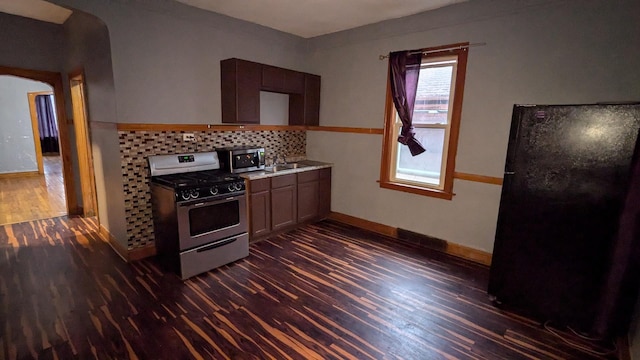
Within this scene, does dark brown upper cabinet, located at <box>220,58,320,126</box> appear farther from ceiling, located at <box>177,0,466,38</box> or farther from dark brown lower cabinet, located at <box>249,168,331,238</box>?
dark brown lower cabinet, located at <box>249,168,331,238</box>

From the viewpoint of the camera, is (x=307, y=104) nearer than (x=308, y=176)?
No

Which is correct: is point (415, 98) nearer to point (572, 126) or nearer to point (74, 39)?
point (572, 126)

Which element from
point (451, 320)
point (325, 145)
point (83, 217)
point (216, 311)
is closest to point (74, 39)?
point (83, 217)

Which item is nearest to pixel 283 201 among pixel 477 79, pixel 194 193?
pixel 194 193

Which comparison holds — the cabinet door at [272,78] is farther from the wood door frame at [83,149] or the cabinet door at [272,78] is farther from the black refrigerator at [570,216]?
the black refrigerator at [570,216]

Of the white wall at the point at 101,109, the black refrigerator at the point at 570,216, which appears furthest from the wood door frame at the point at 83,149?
the black refrigerator at the point at 570,216

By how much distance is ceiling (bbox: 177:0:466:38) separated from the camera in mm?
3164

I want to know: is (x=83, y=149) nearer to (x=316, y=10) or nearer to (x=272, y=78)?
(x=272, y=78)

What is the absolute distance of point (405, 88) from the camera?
142 inches

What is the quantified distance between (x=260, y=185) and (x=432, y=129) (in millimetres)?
2126

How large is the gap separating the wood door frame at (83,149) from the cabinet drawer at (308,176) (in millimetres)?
2716

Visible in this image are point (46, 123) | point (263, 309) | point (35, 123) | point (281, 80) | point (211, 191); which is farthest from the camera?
point (46, 123)

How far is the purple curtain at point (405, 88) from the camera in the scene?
3.54 meters

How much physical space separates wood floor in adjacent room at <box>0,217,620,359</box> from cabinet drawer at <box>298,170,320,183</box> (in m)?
1.00
